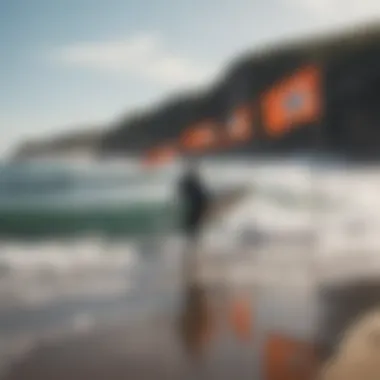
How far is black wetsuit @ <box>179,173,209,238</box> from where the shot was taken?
1.42 m

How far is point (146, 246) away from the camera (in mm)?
1425

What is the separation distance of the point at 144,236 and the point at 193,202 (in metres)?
0.13

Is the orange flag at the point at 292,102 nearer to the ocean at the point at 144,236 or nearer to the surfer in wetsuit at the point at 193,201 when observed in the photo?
the ocean at the point at 144,236

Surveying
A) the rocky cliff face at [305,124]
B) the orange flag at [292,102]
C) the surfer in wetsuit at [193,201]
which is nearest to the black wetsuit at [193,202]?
the surfer in wetsuit at [193,201]

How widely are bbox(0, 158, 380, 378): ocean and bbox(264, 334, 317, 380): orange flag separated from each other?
2.2 inches

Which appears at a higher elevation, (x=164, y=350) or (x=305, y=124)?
(x=305, y=124)

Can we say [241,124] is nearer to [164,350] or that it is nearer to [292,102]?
[292,102]

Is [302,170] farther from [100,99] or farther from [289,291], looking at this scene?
[100,99]

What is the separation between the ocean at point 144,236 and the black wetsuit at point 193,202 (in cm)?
2

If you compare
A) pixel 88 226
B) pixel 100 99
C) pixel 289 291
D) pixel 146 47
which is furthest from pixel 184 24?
pixel 289 291

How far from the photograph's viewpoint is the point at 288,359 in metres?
1.42

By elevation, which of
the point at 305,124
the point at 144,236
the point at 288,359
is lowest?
the point at 288,359

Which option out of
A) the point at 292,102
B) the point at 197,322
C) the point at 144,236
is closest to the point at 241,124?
the point at 292,102

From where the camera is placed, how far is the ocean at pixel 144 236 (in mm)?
1367
